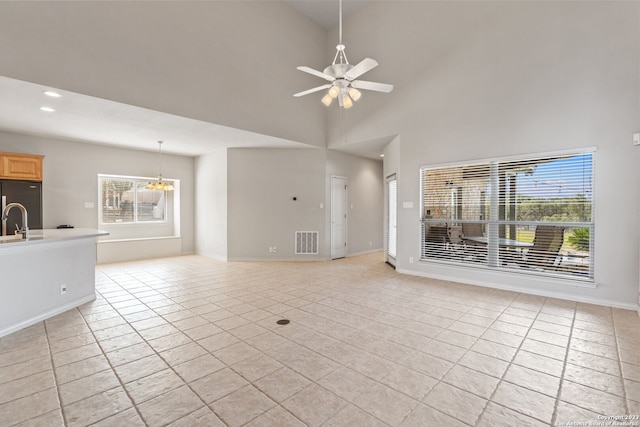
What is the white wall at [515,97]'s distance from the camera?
12.9ft

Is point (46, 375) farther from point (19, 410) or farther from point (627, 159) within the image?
point (627, 159)

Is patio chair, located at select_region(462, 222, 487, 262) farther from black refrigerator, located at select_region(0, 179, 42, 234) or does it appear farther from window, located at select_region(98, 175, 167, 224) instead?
black refrigerator, located at select_region(0, 179, 42, 234)

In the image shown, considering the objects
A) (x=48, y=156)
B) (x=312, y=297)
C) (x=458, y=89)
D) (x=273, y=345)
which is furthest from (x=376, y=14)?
(x=48, y=156)

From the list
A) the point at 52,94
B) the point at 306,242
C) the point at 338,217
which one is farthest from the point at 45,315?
the point at 338,217

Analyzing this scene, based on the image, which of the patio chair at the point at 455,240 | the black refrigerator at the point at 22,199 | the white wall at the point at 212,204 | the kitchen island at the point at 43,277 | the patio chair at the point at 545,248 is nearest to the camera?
the kitchen island at the point at 43,277

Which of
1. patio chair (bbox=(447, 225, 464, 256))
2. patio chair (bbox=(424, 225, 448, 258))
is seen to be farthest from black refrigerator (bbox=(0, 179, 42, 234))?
patio chair (bbox=(447, 225, 464, 256))

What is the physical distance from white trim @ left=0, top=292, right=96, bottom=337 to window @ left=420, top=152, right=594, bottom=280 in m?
5.69

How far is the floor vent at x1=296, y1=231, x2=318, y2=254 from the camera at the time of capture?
7715 mm

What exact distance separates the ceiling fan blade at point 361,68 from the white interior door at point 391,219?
3547 millimetres

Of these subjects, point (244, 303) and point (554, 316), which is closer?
point (554, 316)

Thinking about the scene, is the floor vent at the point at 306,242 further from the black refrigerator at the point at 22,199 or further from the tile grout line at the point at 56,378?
the black refrigerator at the point at 22,199

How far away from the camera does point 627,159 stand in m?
3.89

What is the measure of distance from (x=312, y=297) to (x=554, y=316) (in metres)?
3.15

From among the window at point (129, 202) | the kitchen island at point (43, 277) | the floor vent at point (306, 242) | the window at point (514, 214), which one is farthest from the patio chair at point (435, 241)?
the window at point (129, 202)
